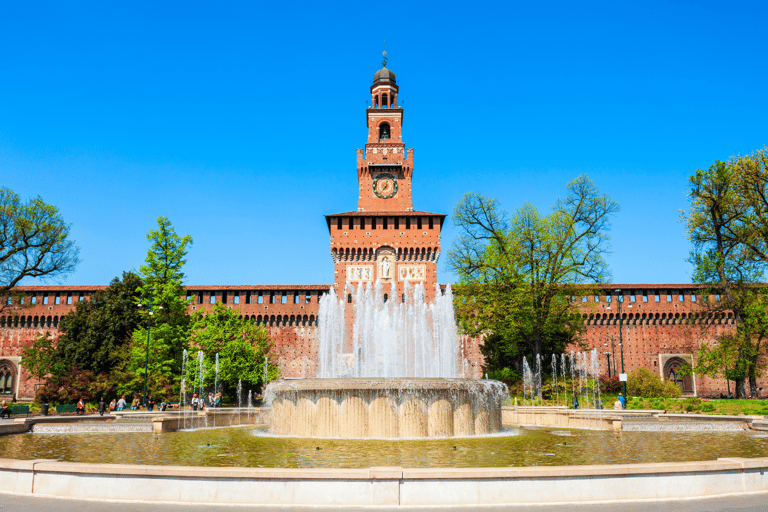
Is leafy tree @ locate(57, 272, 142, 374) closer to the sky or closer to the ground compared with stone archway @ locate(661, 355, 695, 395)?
closer to the sky

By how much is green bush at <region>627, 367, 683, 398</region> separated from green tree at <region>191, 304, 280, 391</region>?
70.0 feet

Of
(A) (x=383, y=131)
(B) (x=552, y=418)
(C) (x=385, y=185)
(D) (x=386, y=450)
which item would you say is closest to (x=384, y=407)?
(D) (x=386, y=450)

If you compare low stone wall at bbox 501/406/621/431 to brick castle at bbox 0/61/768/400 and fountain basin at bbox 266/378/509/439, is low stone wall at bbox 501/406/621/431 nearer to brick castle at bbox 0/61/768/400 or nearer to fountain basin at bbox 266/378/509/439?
fountain basin at bbox 266/378/509/439

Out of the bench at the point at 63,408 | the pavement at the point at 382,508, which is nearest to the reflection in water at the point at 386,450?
the pavement at the point at 382,508

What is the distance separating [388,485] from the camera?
5.97m

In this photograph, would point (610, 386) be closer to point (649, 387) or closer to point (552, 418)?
point (649, 387)

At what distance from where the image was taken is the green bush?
1330 inches

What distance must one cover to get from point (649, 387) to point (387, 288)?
1733 centimetres

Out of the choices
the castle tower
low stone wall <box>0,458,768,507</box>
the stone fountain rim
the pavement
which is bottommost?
the pavement

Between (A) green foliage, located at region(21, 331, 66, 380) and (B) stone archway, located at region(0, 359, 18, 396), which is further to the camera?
(B) stone archway, located at region(0, 359, 18, 396)

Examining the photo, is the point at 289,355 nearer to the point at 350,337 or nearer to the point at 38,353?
the point at 350,337

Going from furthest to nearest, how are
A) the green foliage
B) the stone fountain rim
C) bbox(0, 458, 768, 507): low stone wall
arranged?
1. the green foliage
2. the stone fountain rim
3. bbox(0, 458, 768, 507): low stone wall

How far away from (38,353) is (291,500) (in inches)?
1395

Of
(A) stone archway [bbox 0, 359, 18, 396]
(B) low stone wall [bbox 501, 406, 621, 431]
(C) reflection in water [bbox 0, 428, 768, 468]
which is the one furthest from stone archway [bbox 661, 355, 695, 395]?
(A) stone archway [bbox 0, 359, 18, 396]
